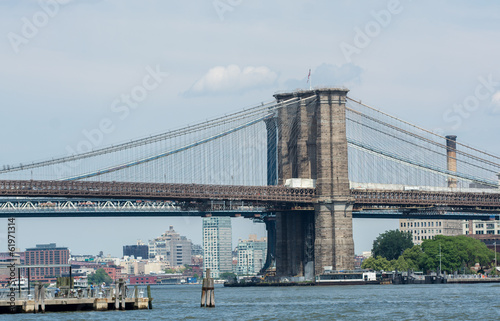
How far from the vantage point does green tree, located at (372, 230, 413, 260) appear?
18425cm

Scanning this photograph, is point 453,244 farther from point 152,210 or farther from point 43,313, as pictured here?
point 43,313

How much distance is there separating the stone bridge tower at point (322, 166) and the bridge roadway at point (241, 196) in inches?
84.4

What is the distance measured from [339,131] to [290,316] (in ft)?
210

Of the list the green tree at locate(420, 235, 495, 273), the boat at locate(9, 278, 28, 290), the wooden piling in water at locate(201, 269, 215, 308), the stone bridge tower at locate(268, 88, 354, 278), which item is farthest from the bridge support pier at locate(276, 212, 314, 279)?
the wooden piling in water at locate(201, 269, 215, 308)

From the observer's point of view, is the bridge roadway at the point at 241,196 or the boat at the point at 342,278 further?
the boat at the point at 342,278

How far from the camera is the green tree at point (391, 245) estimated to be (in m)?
184

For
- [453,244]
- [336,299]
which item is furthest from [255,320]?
[453,244]

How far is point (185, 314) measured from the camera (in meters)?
80.1

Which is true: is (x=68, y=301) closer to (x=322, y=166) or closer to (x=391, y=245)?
(x=322, y=166)

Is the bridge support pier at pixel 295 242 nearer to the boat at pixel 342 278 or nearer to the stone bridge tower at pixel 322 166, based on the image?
the stone bridge tower at pixel 322 166

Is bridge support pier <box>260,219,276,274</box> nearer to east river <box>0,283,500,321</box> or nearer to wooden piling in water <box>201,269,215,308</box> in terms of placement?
east river <box>0,283,500,321</box>

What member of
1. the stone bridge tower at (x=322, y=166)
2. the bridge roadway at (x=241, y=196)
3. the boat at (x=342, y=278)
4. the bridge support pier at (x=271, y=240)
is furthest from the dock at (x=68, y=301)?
the bridge support pier at (x=271, y=240)

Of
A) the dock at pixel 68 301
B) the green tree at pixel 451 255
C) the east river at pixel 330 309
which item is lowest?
the east river at pixel 330 309

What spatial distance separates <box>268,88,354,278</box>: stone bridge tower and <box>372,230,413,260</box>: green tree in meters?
42.5
